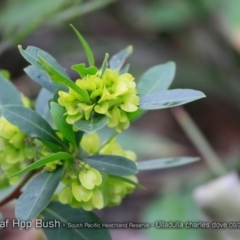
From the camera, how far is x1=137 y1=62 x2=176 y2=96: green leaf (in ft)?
2.09

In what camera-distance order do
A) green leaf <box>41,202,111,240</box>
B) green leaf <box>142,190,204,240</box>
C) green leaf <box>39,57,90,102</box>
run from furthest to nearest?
1. green leaf <box>142,190,204,240</box>
2. green leaf <box>41,202,111,240</box>
3. green leaf <box>39,57,90,102</box>

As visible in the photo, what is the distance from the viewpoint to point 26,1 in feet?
5.29

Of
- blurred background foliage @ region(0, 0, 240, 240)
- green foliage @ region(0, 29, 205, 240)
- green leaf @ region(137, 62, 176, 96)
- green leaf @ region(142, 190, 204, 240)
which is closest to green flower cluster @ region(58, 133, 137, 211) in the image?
green foliage @ region(0, 29, 205, 240)

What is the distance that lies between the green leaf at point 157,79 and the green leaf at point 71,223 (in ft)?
0.57

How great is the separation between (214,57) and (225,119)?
25 cm

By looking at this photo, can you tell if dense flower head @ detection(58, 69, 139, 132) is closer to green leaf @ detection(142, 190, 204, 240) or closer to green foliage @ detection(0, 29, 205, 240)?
green foliage @ detection(0, 29, 205, 240)

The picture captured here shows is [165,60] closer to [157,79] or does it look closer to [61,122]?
[157,79]

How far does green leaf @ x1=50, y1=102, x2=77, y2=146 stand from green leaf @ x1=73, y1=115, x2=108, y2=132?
2 cm

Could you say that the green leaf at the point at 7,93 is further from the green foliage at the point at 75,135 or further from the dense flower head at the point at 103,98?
the dense flower head at the point at 103,98

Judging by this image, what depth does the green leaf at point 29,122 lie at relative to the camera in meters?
0.52

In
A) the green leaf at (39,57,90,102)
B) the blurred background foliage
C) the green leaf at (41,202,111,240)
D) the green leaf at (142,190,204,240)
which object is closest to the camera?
the green leaf at (39,57,90,102)

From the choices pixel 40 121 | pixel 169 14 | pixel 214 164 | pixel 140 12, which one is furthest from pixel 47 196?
pixel 140 12

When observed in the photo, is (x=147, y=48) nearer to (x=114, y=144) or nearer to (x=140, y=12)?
(x=140, y=12)

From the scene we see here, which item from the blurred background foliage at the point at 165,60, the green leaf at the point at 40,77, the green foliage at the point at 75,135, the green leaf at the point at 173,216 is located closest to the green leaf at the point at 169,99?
the green foliage at the point at 75,135
